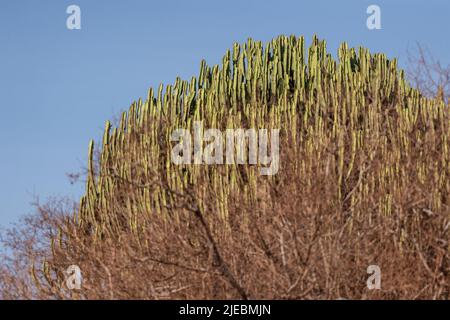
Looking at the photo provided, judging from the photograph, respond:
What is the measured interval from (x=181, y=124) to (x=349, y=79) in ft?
11.2

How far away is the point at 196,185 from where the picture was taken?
13406 millimetres

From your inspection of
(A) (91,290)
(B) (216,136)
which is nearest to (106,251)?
(A) (91,290)

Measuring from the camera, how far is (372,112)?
13.6 meters

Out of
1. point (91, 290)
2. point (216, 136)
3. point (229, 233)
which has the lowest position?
point (91, 290)

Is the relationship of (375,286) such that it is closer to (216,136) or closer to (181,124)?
(216,136)

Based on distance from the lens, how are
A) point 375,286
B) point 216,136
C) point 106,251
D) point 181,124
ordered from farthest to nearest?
point 181,124 → point 216,136 → point 106,251 → point 375,286

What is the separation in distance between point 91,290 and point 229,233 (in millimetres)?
2166

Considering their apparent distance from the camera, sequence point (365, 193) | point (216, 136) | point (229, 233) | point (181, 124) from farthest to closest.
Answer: point (181, 124) → point (216, 136) → point (365, 193) → point (229, 233)

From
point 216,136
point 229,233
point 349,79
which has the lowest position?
point 229,233
